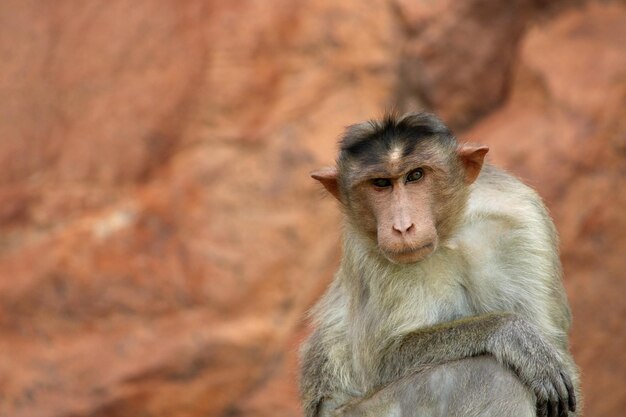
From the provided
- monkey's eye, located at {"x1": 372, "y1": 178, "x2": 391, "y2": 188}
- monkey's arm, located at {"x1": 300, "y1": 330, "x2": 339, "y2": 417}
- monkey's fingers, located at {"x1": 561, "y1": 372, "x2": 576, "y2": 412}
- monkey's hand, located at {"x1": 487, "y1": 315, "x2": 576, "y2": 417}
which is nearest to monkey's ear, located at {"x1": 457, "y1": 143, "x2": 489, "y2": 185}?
monkey's eye, located at {"x1": 372, "y1": 178, "x2": 391, "y2": 188}

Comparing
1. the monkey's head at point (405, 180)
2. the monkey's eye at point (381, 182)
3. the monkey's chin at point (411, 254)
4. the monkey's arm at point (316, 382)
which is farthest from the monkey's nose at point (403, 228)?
the monkey's arm at point (316, 382)

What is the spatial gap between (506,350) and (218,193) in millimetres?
5709

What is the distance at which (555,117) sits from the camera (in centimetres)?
1241

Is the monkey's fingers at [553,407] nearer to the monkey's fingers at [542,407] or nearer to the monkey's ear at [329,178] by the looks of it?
the monkey's fingers at [542,407]

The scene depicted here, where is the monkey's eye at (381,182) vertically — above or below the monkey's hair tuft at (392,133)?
below

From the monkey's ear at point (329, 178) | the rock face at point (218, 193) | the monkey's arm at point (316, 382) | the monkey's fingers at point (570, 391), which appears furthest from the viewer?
the rock face at point (218, 193)

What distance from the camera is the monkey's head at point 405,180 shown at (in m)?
7.03

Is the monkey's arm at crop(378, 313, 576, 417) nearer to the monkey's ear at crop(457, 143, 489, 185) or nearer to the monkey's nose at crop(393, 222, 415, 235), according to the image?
the monkey's nose at crop(393, 222, 415, 235)

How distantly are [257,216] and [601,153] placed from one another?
341cm

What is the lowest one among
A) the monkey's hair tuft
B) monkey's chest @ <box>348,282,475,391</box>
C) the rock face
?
monkey's chest @ <box>348,282,475,391</box>

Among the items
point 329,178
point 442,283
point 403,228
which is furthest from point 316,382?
point 403,228

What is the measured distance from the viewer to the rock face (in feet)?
40.4

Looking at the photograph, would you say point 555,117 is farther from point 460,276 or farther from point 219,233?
point 460,276

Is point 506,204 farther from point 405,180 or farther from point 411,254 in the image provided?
point 411,254
